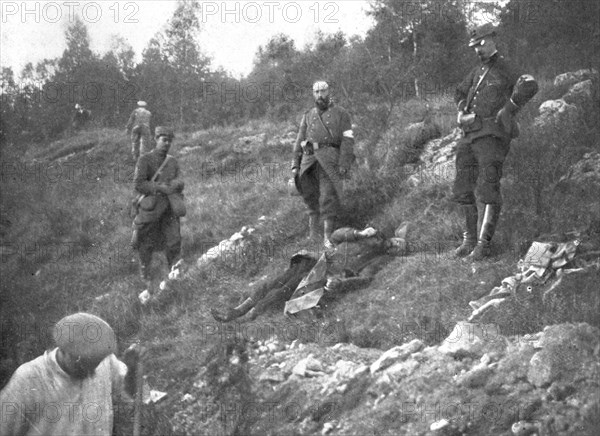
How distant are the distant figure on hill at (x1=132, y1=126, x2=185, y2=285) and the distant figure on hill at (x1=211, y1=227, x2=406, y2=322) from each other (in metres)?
1.83

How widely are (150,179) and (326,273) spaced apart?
291 cm

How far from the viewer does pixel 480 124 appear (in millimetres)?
7633

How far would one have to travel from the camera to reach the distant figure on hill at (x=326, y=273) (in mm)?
7902

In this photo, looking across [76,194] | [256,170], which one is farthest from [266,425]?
[76,194]

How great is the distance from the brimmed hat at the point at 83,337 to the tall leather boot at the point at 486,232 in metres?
4.66

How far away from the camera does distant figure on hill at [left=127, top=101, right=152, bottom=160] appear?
17.1 metres

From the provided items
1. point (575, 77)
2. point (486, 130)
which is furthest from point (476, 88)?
point (575, 77)

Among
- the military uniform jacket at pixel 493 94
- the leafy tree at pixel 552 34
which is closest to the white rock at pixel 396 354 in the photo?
the military uniform jacket at pixel 493 94

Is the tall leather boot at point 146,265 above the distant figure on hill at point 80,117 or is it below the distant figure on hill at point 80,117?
below

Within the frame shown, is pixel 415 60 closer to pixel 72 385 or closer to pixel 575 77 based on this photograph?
pixel 575 77

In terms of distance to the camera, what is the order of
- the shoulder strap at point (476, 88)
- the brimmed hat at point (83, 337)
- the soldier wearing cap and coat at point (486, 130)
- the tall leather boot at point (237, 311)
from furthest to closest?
1. the tall leather boot at point (237, 311)
2. the shoulder strap at point (476, 88)
3. the soldier wearing cap and coat at point (486, 130)
4. the brimmed hat at point (83, 337)

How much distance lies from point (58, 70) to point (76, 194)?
19.0m

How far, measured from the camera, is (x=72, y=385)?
12.4ft

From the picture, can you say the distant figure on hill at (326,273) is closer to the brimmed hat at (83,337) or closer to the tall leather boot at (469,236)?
the tall leather boot at (469,236)
